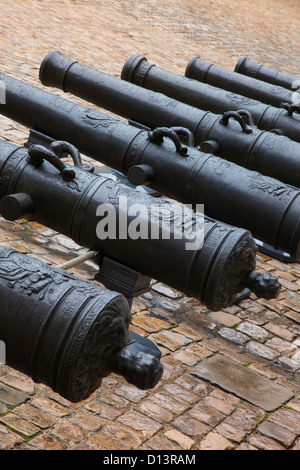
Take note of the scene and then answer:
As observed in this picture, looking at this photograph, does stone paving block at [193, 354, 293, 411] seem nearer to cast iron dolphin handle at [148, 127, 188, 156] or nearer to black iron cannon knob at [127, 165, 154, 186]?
black iron cannon knob at [127, 165, 154, 186]

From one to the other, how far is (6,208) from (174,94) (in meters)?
2.91

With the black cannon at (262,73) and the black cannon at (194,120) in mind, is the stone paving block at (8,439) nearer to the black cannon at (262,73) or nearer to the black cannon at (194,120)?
the black cannon at (194,120)

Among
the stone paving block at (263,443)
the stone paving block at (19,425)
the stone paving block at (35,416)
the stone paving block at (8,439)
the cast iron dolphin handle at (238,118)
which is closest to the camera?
the stone paving block at (8,439)

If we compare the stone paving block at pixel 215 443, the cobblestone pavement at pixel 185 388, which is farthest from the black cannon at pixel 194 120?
the stone paving block at pixel 215 443

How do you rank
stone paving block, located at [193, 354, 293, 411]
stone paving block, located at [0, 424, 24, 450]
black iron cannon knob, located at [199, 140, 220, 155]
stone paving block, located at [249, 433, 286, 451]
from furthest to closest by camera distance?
black iron cannon knob, located at [199, 140, 220, 155]
stone paving block, located at [193, 354, 293, 411]
stone paving block, located at [249, 433, 286, 451]
stone paving block, located at [0, 424, 24, 450]

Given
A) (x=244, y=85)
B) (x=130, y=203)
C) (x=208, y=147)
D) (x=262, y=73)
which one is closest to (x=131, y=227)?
(x=130, y=203)

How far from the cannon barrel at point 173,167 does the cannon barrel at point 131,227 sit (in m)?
0.61

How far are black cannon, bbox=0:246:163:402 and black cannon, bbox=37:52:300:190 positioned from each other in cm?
271

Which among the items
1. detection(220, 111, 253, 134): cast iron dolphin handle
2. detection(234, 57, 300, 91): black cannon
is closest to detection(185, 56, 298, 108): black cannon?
detection(234, 57, 300, 91): black cannon

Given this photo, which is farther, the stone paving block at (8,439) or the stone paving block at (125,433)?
the stone paving block at (125,433)

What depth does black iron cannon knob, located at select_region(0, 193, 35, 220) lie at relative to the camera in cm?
419

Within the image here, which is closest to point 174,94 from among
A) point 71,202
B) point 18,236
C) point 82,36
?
point 18,236

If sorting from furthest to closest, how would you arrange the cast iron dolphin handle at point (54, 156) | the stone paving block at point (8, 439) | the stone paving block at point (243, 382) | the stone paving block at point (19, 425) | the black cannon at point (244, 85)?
the black cannon at point (244, 85)
the stone paving block at point (243, 382)
the cast iron dolphin handle at point (54, 156)
the stone paving block at point (19, 425)
the stone paving block at point (8, 439)

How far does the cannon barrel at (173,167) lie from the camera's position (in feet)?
15.1
